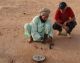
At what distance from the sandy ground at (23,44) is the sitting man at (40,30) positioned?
18cm

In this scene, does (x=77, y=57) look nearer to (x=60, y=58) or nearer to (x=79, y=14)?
(x=60, y=58)

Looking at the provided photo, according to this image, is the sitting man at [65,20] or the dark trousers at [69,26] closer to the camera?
the sitting man at [65,20]

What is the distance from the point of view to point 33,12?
1051cm

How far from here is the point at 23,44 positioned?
8031 mm

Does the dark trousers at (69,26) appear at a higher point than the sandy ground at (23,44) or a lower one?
higher

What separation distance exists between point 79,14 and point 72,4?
1.24 meters

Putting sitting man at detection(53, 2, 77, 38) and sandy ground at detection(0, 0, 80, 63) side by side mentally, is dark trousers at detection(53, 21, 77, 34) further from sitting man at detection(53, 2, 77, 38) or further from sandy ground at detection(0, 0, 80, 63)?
sandy ground at detection(0, 0, 80, 63)

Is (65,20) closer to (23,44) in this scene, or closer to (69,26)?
(69,26)

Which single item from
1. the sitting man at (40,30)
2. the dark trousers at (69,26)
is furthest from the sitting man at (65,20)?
the sitting man at (40,30)

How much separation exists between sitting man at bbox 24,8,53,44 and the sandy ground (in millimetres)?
181

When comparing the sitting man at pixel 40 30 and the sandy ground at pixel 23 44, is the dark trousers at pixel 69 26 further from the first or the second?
the sitting man at pixel 40 30

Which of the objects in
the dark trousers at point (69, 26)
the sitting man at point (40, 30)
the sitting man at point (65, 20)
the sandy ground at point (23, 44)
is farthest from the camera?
the dark trousers at point (69, 26)

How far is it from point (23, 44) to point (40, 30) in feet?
1.92

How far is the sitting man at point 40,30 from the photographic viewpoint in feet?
26.0
